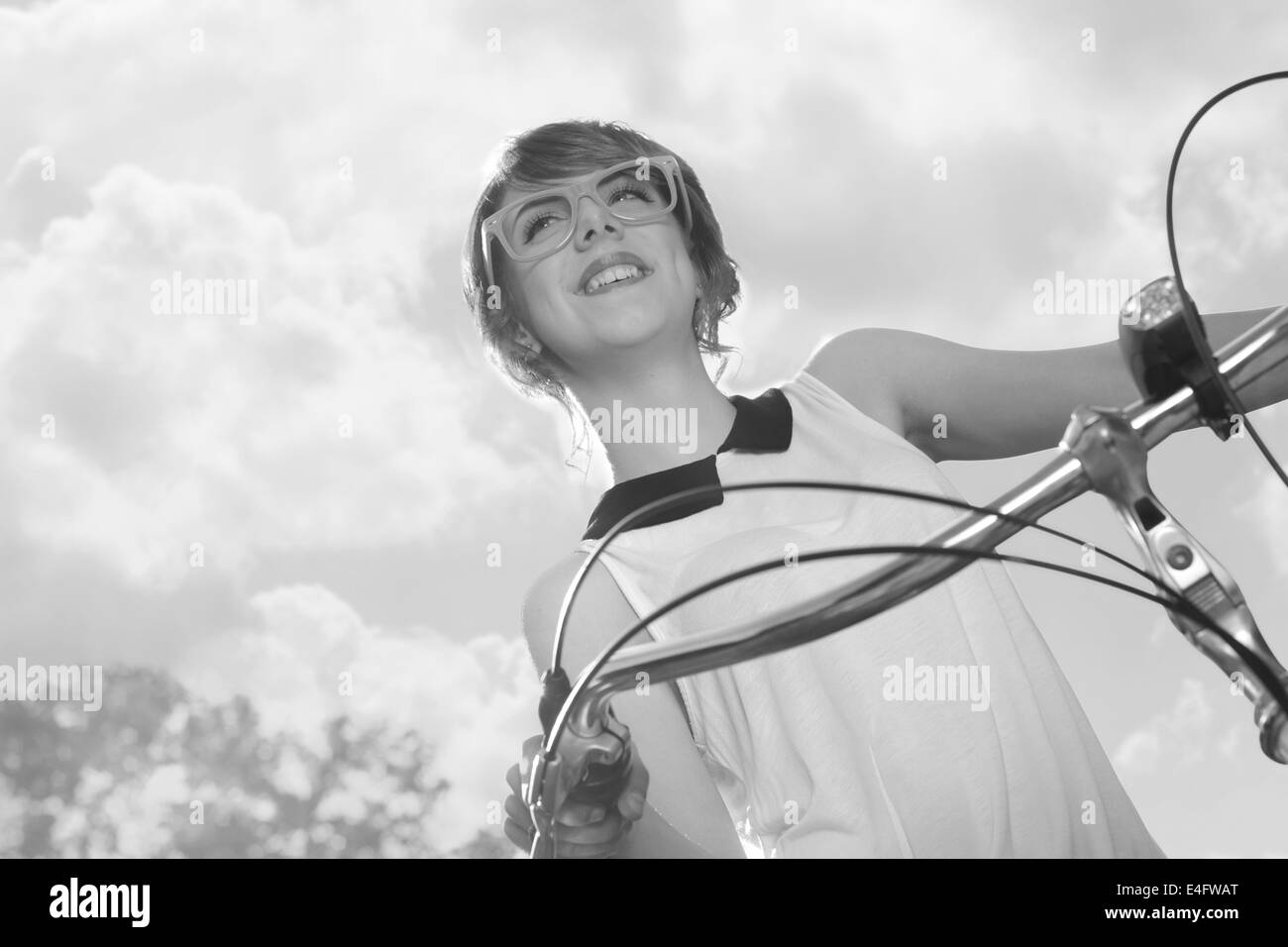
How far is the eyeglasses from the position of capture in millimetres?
1492

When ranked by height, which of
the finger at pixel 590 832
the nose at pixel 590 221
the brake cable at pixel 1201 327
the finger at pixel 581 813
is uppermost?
the nose at pixel 590 221

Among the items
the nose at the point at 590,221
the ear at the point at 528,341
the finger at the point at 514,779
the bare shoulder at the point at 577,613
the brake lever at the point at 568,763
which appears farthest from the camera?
the ear at the point at 528,341

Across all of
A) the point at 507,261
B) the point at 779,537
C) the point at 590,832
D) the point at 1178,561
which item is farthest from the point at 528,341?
the point at 1178,561

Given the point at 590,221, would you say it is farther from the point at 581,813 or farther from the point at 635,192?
the point at 581,813

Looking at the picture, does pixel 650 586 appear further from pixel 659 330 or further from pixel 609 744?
pixel 609 744

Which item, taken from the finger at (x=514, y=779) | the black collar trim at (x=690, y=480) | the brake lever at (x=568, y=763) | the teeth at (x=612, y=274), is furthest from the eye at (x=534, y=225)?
the brake lever at (x=568, y=763)

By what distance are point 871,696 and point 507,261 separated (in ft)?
2.36

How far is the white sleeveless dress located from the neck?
43mm

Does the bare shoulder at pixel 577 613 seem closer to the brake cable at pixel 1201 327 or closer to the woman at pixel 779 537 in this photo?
the woman at pixel 779 537

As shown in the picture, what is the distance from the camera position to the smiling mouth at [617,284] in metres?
1.44

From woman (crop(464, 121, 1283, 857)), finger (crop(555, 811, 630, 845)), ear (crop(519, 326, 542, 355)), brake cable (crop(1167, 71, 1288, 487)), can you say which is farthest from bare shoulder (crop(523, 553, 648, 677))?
brake cable (crop(1167, 71, 1288, 487))

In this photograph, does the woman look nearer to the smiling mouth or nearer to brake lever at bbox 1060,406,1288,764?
the smiling mouth

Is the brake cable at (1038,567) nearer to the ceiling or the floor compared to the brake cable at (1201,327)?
nearer to the floor
